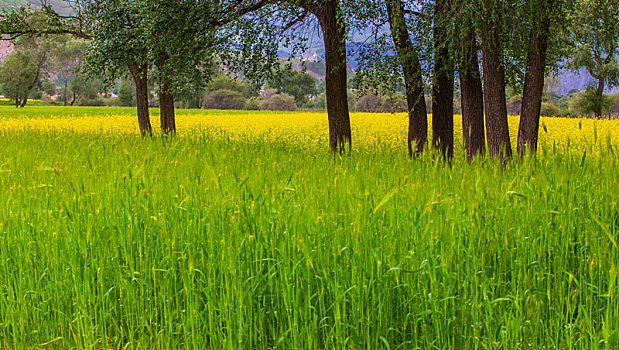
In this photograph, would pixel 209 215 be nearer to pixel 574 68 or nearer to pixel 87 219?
pixel 87 219

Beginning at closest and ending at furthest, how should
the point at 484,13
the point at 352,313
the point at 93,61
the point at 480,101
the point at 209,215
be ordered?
the point at 352,313 < the point at 209,215 < the point at 484,13 < the point at 480,101 < the point at 93,61

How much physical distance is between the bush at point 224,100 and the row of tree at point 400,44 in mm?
85936

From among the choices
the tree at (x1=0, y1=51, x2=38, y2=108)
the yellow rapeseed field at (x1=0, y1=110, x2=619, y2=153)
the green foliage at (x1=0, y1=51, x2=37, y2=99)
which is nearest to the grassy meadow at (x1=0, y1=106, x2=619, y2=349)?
the yellow rapeseed field at (x1=0, y1=110, x2=619, y2=153)

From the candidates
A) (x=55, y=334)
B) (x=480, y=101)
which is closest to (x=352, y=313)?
(x=55, y=334)

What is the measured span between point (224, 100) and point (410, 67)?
94.1m

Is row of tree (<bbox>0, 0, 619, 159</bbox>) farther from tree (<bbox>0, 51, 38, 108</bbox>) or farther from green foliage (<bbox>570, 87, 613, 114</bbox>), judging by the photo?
tree (<bbox>0, 51, 38, 108</bbox>)

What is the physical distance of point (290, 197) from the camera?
474cm

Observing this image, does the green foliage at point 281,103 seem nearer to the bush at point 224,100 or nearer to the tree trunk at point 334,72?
the bush at point 224,100

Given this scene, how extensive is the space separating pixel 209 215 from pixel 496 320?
2432 millimetres

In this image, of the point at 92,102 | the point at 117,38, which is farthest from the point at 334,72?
the point at 92,102

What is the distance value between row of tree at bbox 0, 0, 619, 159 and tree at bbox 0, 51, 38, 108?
264 ft

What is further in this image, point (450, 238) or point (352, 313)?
point (450, 238)

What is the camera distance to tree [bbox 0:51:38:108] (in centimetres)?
8519

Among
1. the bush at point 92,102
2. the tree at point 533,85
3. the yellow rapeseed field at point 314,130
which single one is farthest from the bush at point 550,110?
the bush at point 92,102
